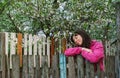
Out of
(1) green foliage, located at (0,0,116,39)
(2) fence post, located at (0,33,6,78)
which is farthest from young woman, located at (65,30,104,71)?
(1) green foliage, located at (0,0,116,39)

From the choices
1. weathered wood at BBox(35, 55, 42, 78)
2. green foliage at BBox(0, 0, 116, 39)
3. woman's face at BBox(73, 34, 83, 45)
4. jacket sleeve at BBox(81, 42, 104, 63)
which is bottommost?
weathered wood at BBox(35, 55, 42, 78)

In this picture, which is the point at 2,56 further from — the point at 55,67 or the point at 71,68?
the point at 71,68

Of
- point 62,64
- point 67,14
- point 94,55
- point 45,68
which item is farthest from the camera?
point 67,14

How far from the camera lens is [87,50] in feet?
17.1

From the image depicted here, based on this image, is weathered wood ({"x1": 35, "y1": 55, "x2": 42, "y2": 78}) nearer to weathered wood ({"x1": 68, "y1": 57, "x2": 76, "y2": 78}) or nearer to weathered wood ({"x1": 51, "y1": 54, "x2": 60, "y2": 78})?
weathered wood ({"x1": 51, "y1": 54, "x2": 60, "y2": 78})

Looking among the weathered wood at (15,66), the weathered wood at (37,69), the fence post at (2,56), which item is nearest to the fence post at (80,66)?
the weathered wood at (37,69)

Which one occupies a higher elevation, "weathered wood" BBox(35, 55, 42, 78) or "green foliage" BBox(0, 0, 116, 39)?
"green foliage" BBox(0, 0, 116, 39)

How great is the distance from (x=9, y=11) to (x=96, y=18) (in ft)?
7.58

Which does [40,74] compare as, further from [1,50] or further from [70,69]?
[1,50]

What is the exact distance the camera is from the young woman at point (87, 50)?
200 inches

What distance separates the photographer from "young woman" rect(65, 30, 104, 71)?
5.07 meters

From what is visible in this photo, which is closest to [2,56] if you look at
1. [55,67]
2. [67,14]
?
[55,67]

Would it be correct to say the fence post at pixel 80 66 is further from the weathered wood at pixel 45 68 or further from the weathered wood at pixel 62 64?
the weathered wood at pixel 45 68

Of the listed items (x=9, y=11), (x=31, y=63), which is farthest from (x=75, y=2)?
(x=31, y=63)
